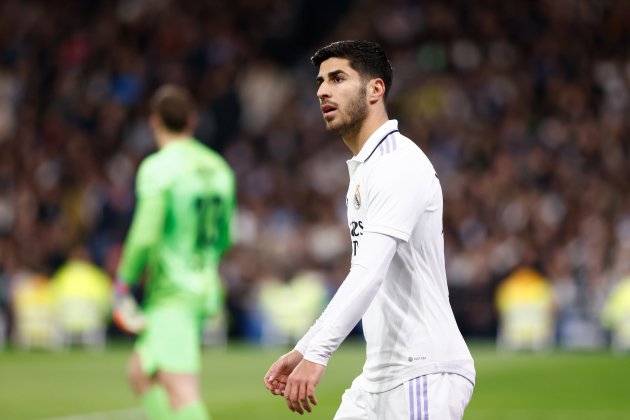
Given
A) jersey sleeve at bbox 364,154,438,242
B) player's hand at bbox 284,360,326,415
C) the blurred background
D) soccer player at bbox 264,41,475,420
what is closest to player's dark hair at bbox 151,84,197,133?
soccer player at bbox 264,41,475,420

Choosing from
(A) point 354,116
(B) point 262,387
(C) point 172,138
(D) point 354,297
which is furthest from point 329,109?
(B) point 262,387

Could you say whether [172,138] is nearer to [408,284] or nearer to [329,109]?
[329,109]

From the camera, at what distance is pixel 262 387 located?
565 inches

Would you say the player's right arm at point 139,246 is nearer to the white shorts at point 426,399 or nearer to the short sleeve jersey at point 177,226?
the short sleeve jersey at point 177,226

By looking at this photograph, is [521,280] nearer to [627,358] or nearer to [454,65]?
[627,358]

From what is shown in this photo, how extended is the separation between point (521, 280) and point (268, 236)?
15.3 feet

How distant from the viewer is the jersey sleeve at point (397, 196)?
14.8 feet

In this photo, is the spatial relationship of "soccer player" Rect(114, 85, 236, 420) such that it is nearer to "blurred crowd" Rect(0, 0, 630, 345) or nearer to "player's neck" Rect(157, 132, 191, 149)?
"player's neck" Rect(157, 132, 191, 149)

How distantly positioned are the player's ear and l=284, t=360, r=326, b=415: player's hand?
1098mm

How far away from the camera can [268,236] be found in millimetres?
22203

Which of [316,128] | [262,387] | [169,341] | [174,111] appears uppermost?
[316,128]

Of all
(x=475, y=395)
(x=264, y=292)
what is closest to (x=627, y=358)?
(x=475, y=395)

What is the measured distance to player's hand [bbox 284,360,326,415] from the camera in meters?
4.36

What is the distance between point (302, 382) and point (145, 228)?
2896mm
